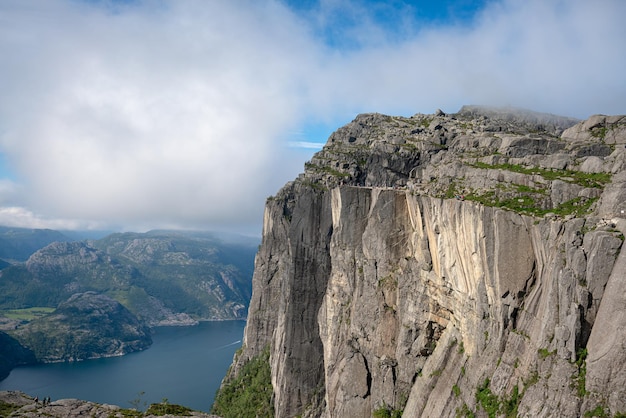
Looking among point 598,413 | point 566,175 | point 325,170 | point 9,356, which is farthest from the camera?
point 9,356

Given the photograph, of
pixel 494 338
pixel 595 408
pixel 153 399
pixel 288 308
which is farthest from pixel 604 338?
pixel 153 399

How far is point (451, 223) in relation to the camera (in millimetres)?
38938

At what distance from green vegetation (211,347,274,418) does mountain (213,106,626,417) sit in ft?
2.33

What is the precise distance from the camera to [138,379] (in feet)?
531

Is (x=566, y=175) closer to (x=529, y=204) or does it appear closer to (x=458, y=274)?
(x=529, y=204)

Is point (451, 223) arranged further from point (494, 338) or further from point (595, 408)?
point (595, 408)

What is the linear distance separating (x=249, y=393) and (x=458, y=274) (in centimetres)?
6168

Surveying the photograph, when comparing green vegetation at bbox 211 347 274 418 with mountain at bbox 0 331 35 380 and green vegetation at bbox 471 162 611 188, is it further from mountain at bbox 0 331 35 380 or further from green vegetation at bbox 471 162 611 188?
mountain at bbox 0 331 35 380

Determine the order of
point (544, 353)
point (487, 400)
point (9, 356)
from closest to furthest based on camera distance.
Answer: point (544, 353) < point (487, 400) < point (9, 356)

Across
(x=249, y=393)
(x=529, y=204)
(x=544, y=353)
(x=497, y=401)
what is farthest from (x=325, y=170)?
(x=544, y=353)

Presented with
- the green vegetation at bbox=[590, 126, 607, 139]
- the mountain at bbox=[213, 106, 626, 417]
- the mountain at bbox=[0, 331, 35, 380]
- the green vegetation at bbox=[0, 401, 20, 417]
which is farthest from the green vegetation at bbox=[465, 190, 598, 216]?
the mountain at bbox=[0, 331, 35, 380]

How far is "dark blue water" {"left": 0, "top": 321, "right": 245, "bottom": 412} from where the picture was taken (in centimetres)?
13700

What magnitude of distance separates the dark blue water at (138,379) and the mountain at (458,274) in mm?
61034

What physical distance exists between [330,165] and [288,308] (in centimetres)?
2448
